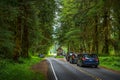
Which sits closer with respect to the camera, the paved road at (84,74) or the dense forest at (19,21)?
the dense forest at (19,21)

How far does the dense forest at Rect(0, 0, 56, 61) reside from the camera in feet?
61.0

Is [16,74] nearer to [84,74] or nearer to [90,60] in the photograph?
[84,74]

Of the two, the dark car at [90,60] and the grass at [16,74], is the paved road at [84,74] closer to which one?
the grass at [16,74]

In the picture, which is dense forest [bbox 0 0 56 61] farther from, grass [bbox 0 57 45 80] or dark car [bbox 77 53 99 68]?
dark car [bbox 77 53 99 68]

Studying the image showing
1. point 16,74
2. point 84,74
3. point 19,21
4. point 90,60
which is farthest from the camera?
point 90,60

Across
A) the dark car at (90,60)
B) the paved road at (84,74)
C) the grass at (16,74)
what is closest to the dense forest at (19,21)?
the grass at (16,74)

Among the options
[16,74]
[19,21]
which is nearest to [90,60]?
[19,21]

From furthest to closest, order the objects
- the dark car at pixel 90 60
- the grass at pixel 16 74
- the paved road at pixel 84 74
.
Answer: the dark car at pixel 90 60
the paved road at pixel 84 74
the grass at pixel 16 74

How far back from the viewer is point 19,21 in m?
31.7

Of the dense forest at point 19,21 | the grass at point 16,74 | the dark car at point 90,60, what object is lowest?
the grass at point 16,74

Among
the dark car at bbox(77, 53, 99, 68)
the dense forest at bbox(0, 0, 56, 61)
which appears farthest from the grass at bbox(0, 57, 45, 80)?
the dark car at bbox(77, 53, 99, 68)

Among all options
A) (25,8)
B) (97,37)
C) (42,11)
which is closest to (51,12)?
(42,11)

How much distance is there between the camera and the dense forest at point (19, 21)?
18.6 m

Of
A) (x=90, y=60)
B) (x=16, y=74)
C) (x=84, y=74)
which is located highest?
(x=90, y=60)
